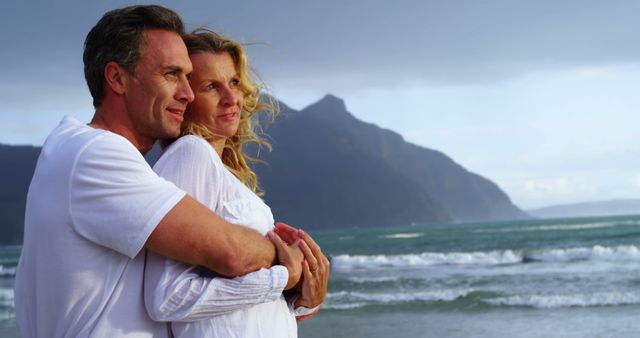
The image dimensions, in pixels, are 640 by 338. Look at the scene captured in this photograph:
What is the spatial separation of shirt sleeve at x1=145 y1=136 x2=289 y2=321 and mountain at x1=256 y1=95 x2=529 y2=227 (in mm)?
94921

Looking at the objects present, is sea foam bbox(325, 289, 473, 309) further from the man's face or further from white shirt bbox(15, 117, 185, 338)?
white shirt bbox(15, 117, 185, 338)

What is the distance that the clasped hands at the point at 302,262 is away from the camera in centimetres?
192

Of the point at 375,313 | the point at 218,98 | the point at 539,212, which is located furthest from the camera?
the point at 539,212

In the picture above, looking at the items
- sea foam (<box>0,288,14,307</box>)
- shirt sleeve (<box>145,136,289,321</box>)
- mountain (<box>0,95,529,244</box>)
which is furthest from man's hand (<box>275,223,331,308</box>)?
mountain (<box>0,95,529,244</box>)

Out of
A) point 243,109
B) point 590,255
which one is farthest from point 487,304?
point 590,255

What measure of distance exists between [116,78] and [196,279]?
0.57 meters

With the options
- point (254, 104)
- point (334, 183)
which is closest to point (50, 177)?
point (254, 104)

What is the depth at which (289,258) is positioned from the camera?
6.30 ft

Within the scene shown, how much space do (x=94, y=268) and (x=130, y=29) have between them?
614 millimetres

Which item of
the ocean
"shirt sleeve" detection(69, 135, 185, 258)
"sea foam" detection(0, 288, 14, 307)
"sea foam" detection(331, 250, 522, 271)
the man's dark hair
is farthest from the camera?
"sea foam" detection(331, 250, 522, 271)

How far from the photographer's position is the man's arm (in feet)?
5.39

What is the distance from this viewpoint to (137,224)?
63.7 inches

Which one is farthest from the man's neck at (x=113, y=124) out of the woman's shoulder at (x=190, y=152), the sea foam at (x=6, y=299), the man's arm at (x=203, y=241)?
the sea foam at (x=6, y=299)

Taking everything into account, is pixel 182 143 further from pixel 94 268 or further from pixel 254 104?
Result: pixel 254 104
